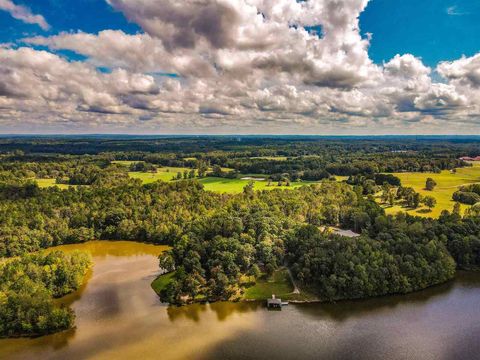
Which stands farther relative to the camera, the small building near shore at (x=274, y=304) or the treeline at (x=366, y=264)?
the treeline at (x=366, y=264)

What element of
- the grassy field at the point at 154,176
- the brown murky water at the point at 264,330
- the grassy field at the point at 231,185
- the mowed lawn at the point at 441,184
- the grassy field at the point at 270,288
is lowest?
the brown murky water at the point at 264,330

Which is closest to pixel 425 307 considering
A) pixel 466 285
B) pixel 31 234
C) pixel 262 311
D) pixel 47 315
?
pixel 466 285

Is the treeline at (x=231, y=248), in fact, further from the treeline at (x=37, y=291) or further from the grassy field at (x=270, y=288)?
the treeline at (x=37, y=291)

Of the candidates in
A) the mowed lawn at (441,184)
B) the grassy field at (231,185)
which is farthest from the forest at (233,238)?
the grassy field at (231,185)

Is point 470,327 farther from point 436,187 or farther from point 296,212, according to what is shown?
point 436,187

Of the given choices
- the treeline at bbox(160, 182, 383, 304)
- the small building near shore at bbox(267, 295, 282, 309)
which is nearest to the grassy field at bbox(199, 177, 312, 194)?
the treeline at bbox(160, 182, 383, 304)

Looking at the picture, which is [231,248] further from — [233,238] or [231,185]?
[231,185]
